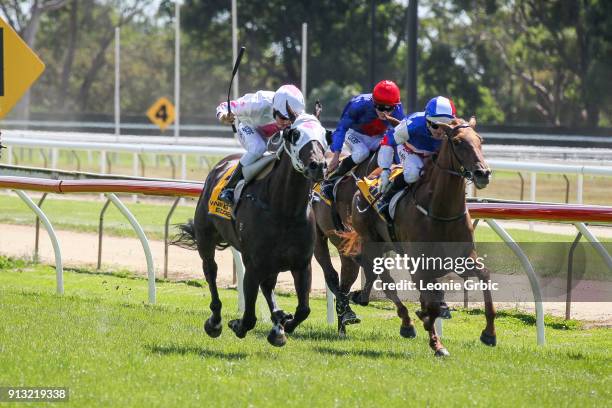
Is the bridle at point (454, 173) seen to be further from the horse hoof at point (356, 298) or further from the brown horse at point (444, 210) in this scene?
the horse hoof at point (356, 298)

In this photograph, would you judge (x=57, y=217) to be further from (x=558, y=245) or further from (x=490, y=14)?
(x=490, y=14)

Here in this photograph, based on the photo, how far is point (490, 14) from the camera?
45938 mm

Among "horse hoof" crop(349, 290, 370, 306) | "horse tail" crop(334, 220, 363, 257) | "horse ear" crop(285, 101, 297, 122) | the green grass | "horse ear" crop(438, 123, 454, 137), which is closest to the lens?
the green grass

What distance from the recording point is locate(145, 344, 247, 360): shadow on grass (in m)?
6.77

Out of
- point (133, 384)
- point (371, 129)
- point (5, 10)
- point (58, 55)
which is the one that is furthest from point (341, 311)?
point (58, 55)

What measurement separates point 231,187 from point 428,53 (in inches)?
1581

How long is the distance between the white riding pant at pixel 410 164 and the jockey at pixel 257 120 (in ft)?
3.20

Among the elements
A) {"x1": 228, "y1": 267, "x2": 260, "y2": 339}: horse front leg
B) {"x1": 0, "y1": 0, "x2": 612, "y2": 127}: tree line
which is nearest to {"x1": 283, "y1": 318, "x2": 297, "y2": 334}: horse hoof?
{"x1": 228, "y1": 267, "x2": 260, "y2": 339}: horse front leg

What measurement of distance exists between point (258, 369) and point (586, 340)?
10.4 feet

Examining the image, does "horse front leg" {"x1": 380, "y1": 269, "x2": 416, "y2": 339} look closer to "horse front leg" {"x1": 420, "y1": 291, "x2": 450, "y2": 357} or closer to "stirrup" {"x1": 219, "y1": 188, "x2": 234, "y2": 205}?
"horse front leg" {"x1": 420, "y1": 291, "x2": 450, "y2": 357}

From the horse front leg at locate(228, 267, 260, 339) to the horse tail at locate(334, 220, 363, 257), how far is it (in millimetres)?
1728

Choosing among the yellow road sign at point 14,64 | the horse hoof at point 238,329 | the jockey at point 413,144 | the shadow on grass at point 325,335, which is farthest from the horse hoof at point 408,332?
the yellow road sign at point 14,64

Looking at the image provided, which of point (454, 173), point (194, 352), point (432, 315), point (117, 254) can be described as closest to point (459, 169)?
point (454, 173)

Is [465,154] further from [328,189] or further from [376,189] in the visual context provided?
[328,189]
